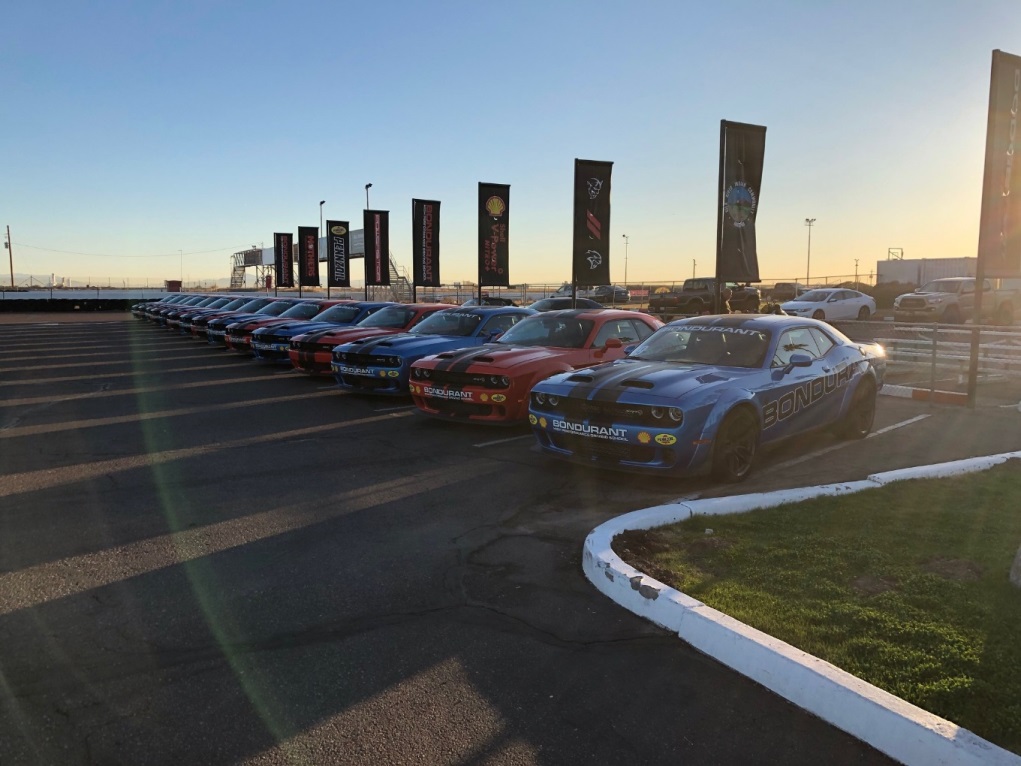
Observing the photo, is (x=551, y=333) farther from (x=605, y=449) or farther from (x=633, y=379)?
(x=605, y=449)

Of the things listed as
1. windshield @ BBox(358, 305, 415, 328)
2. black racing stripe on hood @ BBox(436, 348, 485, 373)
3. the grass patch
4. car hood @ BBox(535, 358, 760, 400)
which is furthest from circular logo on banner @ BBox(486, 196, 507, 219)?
the grass patch

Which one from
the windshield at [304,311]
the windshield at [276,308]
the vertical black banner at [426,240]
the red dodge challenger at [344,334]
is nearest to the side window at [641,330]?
the red dodge challenger at [344,334]

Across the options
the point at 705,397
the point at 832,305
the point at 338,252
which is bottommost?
the point at 705,397

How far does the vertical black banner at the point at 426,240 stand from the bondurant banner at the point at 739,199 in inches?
546

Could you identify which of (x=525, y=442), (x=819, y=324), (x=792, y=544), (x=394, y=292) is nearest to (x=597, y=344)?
(x=525, y=442)

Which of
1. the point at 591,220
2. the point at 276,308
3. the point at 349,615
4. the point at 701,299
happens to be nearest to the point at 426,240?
the point at 276,308

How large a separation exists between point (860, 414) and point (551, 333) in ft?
12.1

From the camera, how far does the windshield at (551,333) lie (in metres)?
9.09

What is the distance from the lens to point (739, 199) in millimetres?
12383

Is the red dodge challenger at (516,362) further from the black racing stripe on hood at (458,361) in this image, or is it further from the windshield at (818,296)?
the windshield at (818,296)

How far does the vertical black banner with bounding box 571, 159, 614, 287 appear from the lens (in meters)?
16.0

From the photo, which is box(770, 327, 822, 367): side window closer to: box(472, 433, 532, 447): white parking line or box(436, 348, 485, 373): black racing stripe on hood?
box(472, 433, 532, 447): white parking line

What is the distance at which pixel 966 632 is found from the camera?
3270 mm

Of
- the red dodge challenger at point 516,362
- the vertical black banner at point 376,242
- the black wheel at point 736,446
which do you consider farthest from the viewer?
the vertical black banner at point 376,242
